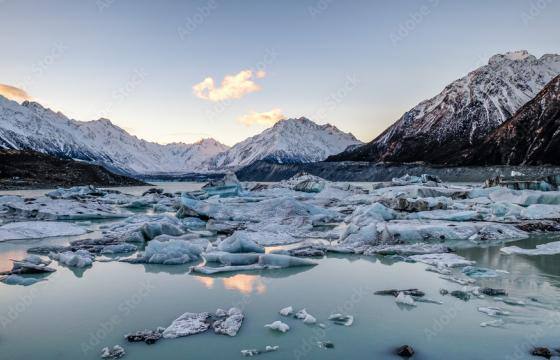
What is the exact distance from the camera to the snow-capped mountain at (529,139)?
92.2m

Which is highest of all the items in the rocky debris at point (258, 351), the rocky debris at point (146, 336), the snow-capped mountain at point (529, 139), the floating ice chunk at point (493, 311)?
the snow-capped mountain at point (529, 139)

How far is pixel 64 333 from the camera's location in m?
7.23

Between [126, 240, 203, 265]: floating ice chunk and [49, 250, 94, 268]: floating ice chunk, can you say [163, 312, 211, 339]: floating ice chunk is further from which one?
[49, 250, 94, 268]: floating ice chunk

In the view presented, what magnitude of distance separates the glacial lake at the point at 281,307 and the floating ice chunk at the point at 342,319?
0.13m

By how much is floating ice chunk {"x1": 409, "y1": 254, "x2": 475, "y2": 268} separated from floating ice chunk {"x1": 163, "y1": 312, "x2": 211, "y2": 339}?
24.2 feet

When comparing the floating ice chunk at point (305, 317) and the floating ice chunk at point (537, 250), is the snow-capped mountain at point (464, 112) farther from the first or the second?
the floating ice chunk at point (305, 317)

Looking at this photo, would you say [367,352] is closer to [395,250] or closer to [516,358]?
[516,358]

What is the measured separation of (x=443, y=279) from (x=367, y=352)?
5.19 meters

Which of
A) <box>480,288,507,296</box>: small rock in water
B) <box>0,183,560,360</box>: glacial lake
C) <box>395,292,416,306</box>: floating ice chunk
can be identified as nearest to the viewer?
<box>0,183,560,360</box>: glacial lake

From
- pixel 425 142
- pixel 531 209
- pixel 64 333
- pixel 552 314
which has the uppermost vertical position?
pixel 425 142

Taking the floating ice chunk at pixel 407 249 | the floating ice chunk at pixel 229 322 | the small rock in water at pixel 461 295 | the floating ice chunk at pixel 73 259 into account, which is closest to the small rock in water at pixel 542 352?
the small rock in water at pixel 461 295

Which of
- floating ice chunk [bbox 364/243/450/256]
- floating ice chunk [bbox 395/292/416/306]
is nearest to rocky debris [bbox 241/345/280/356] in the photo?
floating ice chunk [bbox 395/292/416/306]

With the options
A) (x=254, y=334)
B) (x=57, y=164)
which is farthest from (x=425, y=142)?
(x=254, y=334)

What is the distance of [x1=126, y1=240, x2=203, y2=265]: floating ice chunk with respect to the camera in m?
13.1
